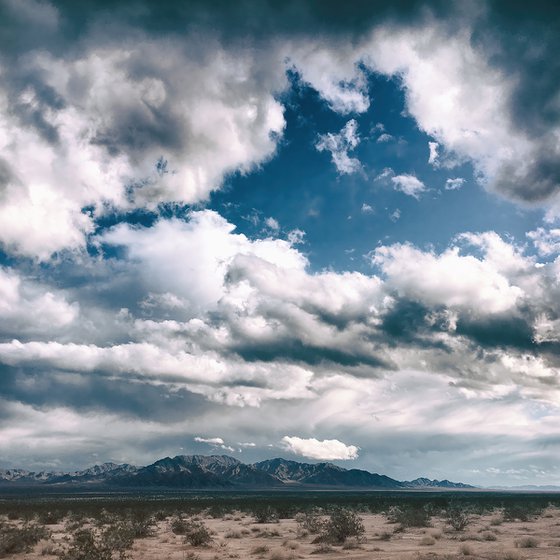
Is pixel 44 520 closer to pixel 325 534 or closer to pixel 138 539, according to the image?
pixel 138 539

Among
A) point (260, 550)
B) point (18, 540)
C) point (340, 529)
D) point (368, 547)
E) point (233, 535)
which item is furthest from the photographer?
point (233, 535)

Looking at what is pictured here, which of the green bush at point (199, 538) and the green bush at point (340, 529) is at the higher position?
the green bush at point (340, 529)

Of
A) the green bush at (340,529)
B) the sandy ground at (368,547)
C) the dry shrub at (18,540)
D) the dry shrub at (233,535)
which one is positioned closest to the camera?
the sandy ground at (368,547)

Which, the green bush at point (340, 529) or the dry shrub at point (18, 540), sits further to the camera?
the green bush at point (340, 529)

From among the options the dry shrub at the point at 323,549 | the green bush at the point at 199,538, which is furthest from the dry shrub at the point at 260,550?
the green bush at the point at 199,538

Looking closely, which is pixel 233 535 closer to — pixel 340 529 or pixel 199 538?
pixel 199 538

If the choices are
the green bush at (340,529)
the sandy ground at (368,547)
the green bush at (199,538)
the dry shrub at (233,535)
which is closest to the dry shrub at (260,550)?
the sandy ground at (368,547)

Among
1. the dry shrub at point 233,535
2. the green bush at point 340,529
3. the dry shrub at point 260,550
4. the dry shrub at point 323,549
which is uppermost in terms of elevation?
the green bush at point 340,529

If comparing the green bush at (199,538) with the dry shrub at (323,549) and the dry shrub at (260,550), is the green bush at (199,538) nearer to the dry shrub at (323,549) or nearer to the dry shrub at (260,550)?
the dry shrub at (260,550)

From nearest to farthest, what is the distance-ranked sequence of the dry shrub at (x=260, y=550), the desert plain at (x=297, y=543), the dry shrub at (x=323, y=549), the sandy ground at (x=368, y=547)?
the desert plain at (x=297, y=543) → the sandy ground at (x=368, y=547) → the dry shrub at (x=323, y=549) → the dry shrub at (x=260, y=550)

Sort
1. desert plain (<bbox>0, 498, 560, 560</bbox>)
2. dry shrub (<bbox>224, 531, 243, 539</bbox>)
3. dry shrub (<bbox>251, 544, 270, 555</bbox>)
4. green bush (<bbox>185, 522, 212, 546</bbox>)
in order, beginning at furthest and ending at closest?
dry shrub (<bbox>224, 531, 243, 539</bbox>) → green bush (<bbox>185, 522, 212, 546</bbox>) → dry shrub (<bbox>251, 544, 270, 555</bbox>) → desert plain (<bbox>0, 498, 560, 560</bbox>)

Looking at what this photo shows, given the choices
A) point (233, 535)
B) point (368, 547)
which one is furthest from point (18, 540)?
point (368, 547)

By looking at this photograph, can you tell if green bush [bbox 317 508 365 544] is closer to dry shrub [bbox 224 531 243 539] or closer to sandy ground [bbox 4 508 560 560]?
sandy ground [bbox 4 508 560 560]

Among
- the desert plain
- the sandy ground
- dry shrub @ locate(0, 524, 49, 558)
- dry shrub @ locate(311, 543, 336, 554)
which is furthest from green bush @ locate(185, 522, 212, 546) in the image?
dry shrub @ locate(0, 524, 49, 558)
